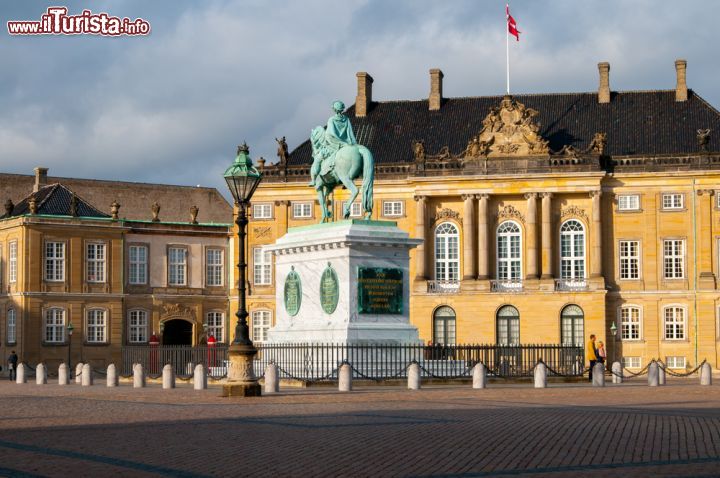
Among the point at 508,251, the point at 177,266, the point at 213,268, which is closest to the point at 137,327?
the point at 177,266

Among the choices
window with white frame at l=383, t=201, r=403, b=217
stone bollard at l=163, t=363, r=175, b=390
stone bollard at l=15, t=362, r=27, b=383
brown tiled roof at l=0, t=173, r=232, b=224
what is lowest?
stone bollard at l=15, t=362, r=27, b=383

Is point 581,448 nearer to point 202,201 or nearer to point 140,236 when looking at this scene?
point 140,236

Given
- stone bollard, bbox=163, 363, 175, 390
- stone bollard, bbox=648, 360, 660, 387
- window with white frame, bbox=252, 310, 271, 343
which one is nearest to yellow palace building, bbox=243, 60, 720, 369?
window with white frame, bbox=252, 310, 271, 343

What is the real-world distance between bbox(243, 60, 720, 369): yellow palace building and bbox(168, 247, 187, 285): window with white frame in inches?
216

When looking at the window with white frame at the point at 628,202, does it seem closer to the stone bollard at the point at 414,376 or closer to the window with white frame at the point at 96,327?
the window with white frame at the point at 96,327

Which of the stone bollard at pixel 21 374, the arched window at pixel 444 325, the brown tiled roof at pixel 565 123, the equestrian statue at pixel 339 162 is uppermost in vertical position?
the brown tiled roof at pixel 565 123

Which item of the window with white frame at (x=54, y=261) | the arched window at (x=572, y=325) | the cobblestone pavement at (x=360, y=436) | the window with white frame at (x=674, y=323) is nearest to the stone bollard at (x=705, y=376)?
the cobblestone pavement at (x=360, y=436)

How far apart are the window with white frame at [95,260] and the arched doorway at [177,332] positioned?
4773 millimetres

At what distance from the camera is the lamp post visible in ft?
91.1

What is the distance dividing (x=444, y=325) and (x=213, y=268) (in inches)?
557

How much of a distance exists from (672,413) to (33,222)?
48790mm

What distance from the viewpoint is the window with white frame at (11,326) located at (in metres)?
66.9

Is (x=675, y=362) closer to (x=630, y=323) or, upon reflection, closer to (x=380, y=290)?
(x=630, y=323)

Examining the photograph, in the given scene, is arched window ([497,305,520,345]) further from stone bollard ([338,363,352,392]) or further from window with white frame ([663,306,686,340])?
stone bollard ([338,363,352,392])
